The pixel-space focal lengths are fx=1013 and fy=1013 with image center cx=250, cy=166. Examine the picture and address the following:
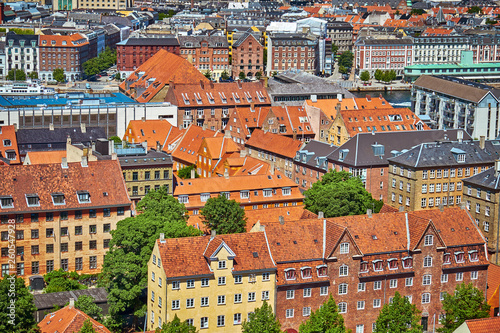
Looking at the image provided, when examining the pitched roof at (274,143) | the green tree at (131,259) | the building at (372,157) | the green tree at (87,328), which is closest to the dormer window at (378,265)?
the green tree at (131,259)

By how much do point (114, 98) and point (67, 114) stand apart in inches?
730

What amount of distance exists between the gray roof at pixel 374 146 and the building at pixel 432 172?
2.65 meters

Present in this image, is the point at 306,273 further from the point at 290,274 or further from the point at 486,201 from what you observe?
the point at 486,201

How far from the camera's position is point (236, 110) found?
148750mm

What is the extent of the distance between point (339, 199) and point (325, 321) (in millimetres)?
26692

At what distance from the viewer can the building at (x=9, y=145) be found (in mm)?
122562

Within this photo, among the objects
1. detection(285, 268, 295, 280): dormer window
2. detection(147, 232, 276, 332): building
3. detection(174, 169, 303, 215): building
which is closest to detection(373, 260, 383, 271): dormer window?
detection(285, 268, 295, 280): dormer window

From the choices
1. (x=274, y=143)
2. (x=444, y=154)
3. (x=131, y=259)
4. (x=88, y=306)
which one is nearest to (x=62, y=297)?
(x=88, y=306)

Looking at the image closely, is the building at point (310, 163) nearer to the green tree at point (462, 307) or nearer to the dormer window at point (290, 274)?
the green tree at point (462, 307)

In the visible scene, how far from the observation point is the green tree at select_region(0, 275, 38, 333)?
7225 centimetres

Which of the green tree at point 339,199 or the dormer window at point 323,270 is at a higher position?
the green tree at point 339,199

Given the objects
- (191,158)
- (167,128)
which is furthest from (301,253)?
(167,128)

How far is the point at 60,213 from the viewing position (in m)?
95.8

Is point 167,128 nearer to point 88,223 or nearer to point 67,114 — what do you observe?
point 67,114
